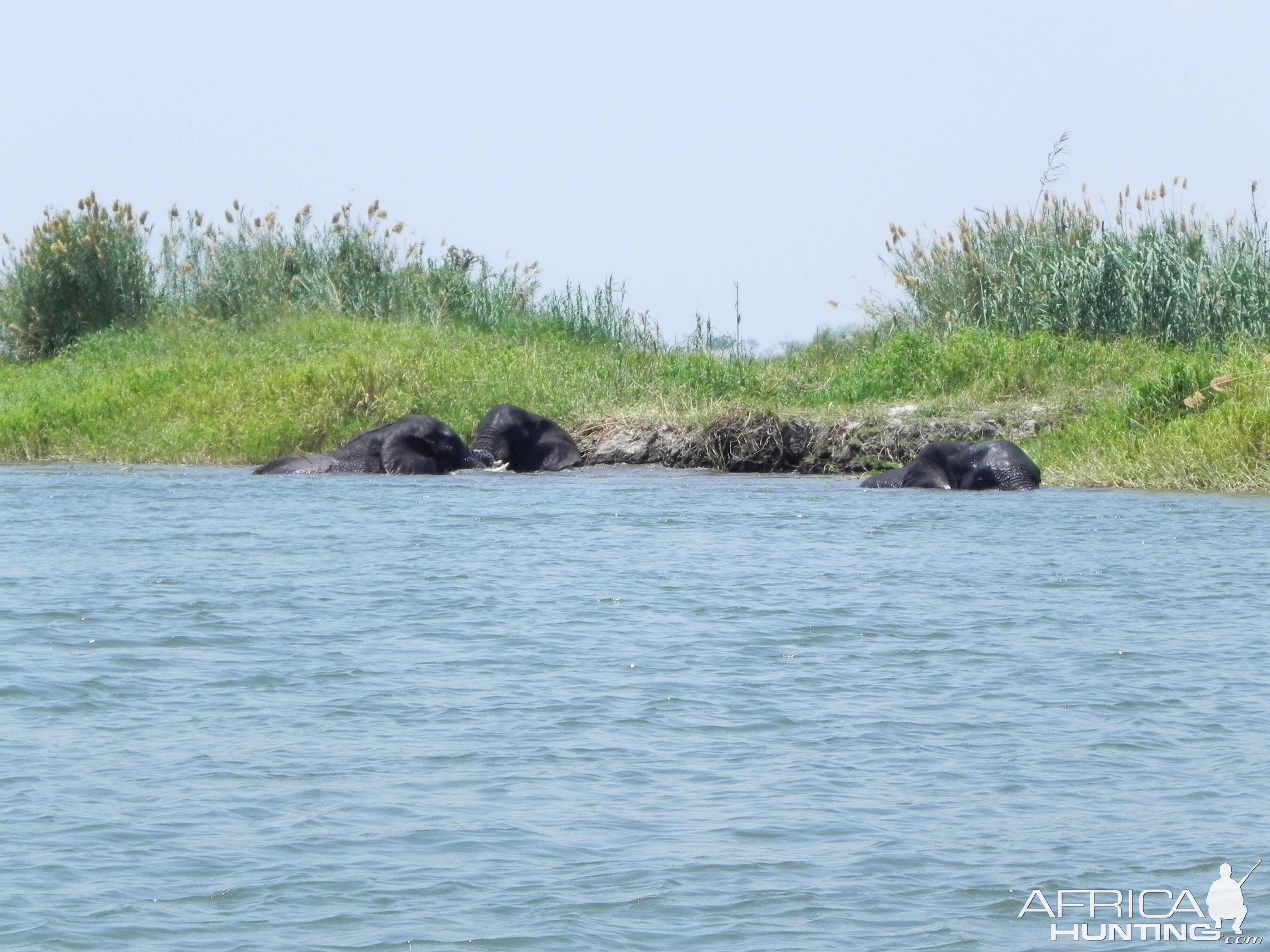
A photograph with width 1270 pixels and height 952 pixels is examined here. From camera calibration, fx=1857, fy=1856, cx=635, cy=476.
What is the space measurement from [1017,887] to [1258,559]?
7.09 m

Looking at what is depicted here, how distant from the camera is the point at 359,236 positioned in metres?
26.1

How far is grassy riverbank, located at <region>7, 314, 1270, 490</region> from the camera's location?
60.8ft

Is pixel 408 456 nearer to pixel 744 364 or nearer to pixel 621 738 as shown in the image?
pixel 744 364

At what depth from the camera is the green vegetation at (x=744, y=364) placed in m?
19.3

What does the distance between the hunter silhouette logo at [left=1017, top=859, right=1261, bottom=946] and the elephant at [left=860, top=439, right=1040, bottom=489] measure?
1167 cm

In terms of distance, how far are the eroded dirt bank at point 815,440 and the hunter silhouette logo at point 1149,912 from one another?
45.0 feet

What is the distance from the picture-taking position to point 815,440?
62.6ft

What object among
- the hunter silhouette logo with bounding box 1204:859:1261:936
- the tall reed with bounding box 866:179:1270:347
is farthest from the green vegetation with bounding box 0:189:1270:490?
the hunter silhouette logo with bounding box 1204:859:1261:936

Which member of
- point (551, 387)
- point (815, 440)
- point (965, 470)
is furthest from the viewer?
point (551, 387)

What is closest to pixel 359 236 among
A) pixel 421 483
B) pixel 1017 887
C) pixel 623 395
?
pixel 623 395

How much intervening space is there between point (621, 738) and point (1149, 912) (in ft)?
7.64

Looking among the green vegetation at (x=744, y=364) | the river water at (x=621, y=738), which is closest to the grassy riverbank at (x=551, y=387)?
the green vegetation at (x=744, y=364)

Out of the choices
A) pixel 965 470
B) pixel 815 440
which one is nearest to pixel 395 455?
pixel 815 440

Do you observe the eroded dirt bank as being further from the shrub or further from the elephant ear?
the shrub
